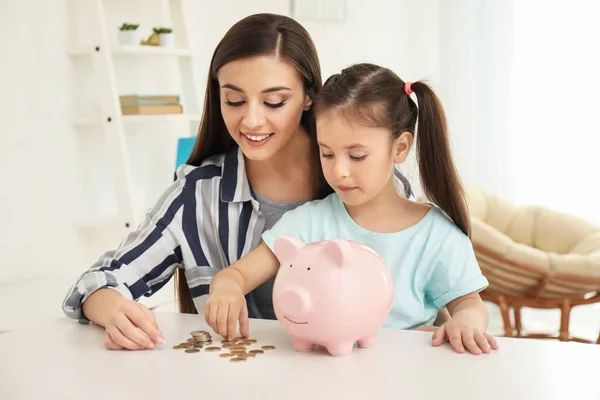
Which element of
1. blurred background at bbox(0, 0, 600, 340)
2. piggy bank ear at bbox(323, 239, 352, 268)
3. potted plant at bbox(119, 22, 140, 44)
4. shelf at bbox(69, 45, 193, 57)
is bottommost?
blurred background at bbox(0, 0, 600, 340)

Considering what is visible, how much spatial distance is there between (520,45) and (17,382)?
12.9 ft

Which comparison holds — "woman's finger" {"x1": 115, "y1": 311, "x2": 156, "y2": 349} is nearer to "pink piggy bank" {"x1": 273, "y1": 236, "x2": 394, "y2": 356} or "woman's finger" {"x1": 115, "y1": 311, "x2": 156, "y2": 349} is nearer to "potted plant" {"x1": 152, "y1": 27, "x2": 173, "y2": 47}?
"pink piggy bank" {"x1": 273, "y1": 236, "x2": 394, "y2": 356}

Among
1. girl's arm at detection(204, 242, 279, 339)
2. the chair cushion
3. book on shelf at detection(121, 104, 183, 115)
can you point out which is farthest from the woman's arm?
book on shelf at detection(121, 104, 183, 115)

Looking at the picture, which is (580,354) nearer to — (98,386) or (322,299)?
(322,299)

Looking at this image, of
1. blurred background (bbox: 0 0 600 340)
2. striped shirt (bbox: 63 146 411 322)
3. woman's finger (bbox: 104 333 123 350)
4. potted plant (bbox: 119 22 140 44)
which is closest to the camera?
woman's finger (bbox: 104 333 123 350)

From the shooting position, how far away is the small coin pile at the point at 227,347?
1117mm

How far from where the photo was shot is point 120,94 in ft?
11.2

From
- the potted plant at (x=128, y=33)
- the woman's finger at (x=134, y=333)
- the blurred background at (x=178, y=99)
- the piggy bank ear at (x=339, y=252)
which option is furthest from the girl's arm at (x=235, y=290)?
the potted plant at (x=128, y=33)

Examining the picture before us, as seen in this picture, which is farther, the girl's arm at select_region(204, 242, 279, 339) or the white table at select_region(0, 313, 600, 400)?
the girl's arm at select_region(204, 242, 279, 339)

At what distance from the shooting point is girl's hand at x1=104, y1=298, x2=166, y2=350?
3.85ft

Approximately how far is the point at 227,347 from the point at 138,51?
7.56 feet

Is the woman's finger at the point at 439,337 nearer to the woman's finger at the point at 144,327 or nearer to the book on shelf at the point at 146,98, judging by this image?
the woman's finger at the point at 144,327

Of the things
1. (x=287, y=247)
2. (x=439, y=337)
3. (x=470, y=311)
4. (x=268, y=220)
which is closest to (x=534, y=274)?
(x=268, y=220)

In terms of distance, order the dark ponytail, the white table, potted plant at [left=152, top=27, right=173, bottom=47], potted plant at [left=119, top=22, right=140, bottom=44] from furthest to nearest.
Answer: potted plant at [left=152, top=27, right=173, bottom=47]
potted plant at [left=119, top=22, right=140, bottom=44]
the dark ponytail
the white table
